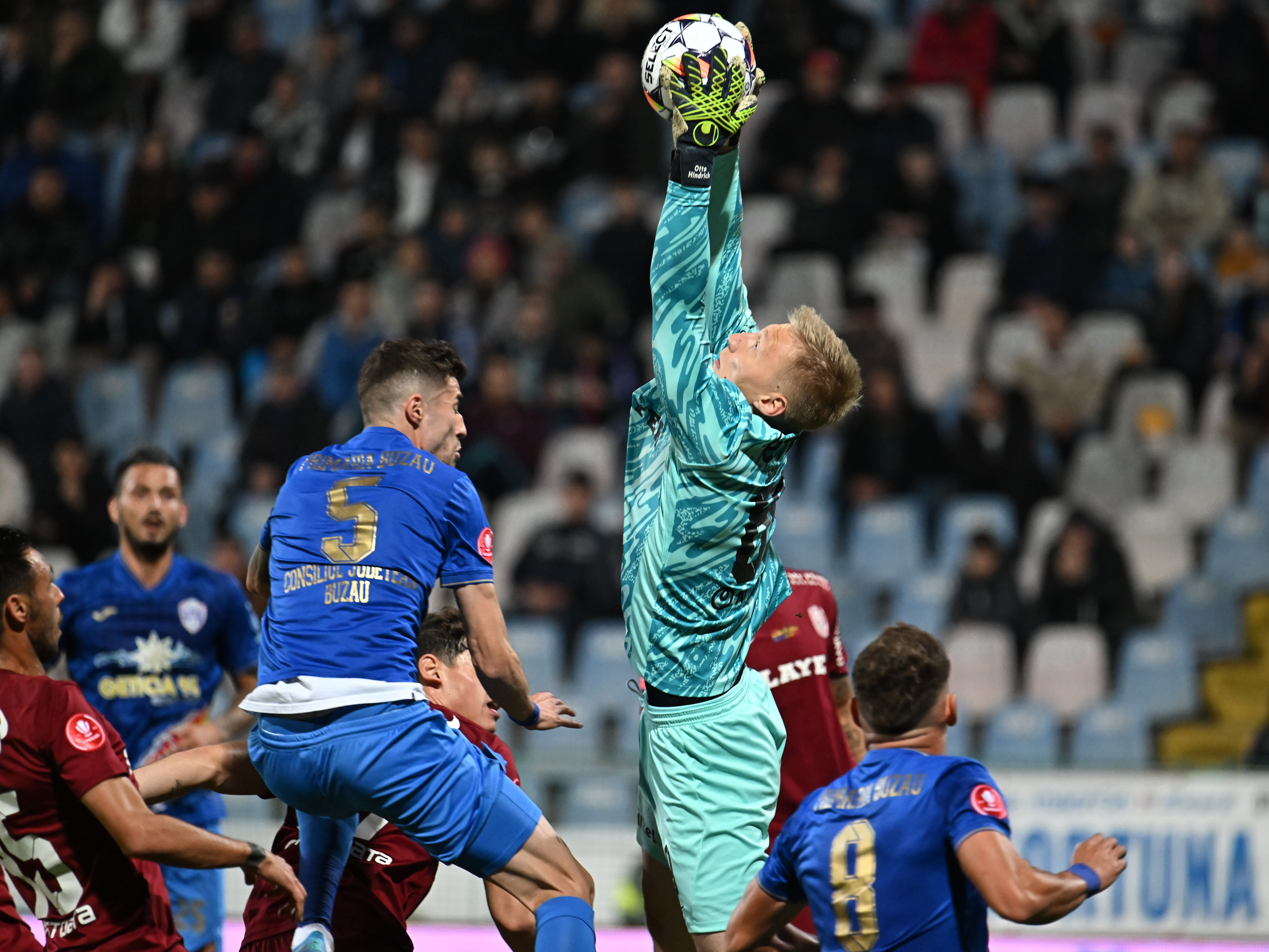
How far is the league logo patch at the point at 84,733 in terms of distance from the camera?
4.05 m

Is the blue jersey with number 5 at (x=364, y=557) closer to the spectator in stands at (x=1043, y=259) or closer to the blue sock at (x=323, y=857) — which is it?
the blue sock at (x=323, y=857)

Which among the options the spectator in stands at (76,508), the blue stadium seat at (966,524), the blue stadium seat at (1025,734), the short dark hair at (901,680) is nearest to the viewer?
the short dark hair at (901,680)

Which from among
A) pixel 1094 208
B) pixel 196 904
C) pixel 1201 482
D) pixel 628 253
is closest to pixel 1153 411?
pixel 1201 482

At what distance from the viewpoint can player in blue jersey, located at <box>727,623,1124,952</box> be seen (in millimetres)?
3697

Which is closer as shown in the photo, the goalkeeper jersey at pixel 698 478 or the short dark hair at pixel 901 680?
the short dark hair at pixel 901 680

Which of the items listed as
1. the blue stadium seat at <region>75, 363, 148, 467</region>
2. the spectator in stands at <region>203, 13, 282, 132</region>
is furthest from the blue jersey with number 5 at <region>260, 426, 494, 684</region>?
the spectator in stands at <region>203, 13, 282, 132</region>

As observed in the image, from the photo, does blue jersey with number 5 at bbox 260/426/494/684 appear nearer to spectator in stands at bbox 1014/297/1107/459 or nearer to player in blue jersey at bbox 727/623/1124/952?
player in blue jersey at bbox 727/623/1124/952

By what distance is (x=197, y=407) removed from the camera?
13523 mm

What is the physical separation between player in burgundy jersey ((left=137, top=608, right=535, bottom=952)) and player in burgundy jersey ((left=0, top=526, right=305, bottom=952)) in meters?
0.44

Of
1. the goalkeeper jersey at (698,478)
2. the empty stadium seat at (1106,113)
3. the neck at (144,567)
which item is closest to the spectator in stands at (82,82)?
the empty stadium seat at (1106,113)

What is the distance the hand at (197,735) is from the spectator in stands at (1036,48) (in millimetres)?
10062

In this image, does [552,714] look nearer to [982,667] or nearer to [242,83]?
[982,667]

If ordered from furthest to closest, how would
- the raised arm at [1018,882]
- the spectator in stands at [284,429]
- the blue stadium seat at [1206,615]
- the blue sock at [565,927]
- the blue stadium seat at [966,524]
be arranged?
the spectator in stands at [284,429] → the blue stadium seat at [966,524] → the blue stadium seat at [1206,615] → the blue sock at [565,927] → the raised arm at [1018,882]

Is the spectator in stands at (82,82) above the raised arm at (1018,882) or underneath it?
above
